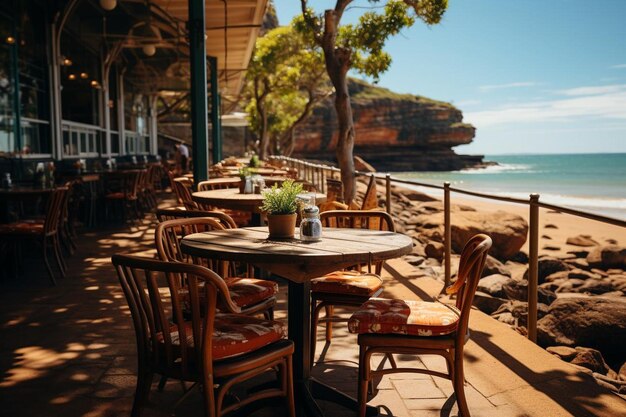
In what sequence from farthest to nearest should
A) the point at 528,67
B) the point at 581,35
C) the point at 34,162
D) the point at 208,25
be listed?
the point at 528,67
the point at 581,35
the point at 208,25
the point at 34,162

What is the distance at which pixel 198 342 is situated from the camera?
206 cm

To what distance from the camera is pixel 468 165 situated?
70.4m

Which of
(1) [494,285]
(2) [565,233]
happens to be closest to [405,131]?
(2) [565,233]

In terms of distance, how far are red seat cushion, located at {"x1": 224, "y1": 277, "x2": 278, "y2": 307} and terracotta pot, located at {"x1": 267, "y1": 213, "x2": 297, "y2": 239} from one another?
0.34 metres

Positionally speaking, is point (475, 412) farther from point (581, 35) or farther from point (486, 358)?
point (581, 35)

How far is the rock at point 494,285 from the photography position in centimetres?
609

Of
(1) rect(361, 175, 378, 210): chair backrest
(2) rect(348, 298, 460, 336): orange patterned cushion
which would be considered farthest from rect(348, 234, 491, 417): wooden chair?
(1) rect(361, 175, 378, 210): chair backrest

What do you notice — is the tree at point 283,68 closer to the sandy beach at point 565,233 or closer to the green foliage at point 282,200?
the sandy beach at point 565,233

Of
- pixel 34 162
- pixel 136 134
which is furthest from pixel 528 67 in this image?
pixel 34 162

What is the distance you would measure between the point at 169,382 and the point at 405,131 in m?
64.1

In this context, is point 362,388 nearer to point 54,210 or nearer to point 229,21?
point 54,210

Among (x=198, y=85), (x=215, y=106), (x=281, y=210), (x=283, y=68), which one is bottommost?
(x=281, y=210)

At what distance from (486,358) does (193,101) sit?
172 inches

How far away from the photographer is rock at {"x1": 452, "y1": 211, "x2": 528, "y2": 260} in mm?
8766
